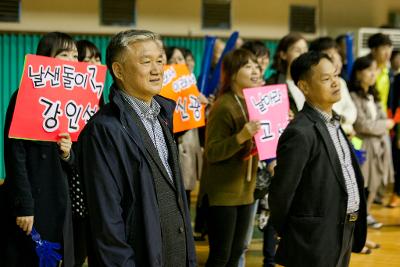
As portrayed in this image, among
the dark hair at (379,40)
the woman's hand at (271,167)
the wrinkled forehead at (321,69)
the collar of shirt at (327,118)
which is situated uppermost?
the dark hair at (379,40)

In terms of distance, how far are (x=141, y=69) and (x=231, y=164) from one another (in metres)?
1.52

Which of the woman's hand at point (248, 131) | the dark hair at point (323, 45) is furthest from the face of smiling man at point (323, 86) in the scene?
the dark hair at point (323, 45)

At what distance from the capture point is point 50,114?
2.64 metres

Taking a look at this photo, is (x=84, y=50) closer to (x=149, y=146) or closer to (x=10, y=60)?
(x=149, y=146)

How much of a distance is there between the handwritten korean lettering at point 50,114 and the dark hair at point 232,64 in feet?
3.97

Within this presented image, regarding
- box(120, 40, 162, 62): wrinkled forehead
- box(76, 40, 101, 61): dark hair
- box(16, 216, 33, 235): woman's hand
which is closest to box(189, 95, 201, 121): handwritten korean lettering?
box(76, 40, 101, 61): dark hair

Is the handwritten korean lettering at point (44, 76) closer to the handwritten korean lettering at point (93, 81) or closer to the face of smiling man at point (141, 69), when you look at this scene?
the handwritten korean lettering at point (93, 81)

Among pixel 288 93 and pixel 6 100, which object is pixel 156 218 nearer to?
pixel 288 93

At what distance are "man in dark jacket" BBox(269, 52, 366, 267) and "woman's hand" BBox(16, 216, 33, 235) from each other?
105 cm

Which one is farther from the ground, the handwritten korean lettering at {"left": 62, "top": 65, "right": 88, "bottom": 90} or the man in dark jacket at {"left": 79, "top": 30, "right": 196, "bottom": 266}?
the handwritten korean lettering at {"left": 62, "top": 65, "right": 88, "bottom": 90}

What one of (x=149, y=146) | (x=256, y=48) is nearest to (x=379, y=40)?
(x=256, y=48)

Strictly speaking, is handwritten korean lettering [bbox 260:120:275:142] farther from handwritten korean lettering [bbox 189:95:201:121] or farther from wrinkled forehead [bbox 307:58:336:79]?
wrinkled forehead [bbox 307:58:336:79]

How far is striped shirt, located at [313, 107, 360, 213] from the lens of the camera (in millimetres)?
2574

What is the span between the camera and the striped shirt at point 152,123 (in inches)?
79.9
